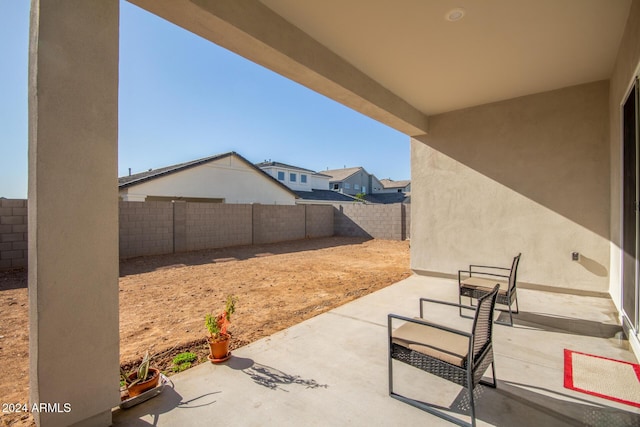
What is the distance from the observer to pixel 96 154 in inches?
69.5

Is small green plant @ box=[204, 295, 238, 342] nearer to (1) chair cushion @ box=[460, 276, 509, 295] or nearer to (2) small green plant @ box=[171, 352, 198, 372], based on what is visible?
(2) small green plant @ box=[171, 352, 198, 372]

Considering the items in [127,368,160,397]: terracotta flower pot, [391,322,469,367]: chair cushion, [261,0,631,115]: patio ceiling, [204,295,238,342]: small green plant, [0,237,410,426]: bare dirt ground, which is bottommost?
[0,237,410,426]: bare dirt ground

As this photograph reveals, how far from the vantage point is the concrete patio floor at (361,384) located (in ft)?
6.19

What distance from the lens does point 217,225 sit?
1057 centimetres

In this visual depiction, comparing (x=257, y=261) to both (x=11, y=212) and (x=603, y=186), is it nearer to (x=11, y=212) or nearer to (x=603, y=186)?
(x=11, y=212)

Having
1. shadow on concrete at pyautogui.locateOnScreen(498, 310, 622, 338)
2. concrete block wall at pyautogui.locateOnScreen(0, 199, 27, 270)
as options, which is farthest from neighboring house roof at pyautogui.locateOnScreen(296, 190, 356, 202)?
shadow on concrete at pyautogui.locateOnScreen(498, 310, 622, 338)

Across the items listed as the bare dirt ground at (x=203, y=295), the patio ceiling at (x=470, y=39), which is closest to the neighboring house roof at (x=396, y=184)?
the bare dirt ground at (x=203, y=295)

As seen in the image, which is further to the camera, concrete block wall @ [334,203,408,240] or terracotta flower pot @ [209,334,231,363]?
concrete block wall @ [334,203,408,240]

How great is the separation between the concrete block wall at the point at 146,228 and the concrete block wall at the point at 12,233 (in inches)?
78.4

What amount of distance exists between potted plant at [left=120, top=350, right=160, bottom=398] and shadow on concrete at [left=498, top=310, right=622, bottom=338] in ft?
11.7

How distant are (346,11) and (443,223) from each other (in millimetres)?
4015

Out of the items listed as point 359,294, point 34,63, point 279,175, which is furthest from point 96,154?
point 279,175

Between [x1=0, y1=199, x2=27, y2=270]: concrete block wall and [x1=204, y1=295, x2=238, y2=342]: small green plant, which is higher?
[x1=0, y1=199, x2=27, y2=270]: concrete block wall

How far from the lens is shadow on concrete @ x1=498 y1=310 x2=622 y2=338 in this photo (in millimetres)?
3145
